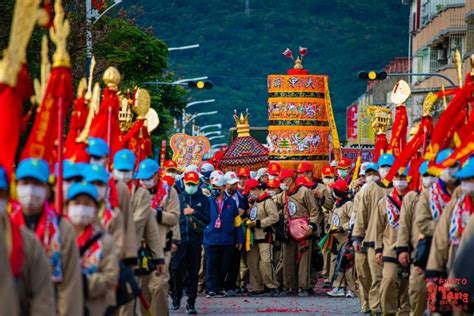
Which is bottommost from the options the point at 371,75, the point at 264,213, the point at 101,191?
the point at 101,191

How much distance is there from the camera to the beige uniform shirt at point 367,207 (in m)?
19.6

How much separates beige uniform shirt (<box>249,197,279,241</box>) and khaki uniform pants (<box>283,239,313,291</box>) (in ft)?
1.96

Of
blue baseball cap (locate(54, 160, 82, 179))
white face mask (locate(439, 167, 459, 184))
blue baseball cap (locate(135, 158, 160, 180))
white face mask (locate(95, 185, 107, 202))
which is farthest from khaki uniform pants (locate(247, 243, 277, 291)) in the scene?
blue baseball cap (locate(54, 160, 82, 179))

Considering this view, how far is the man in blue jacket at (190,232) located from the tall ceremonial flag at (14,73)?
10199 millimetres

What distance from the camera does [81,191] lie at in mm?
11461

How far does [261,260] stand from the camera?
87.1 ft

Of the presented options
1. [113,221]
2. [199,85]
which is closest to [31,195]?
[113,221]

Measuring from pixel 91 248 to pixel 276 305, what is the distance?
1192cm

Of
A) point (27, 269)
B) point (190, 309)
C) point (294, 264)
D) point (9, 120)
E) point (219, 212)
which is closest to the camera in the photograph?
point (27, 269)

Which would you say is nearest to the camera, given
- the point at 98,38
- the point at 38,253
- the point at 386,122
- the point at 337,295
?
the point at 38,253

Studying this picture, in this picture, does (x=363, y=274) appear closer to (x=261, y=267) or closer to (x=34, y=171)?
(x=261, y=267)

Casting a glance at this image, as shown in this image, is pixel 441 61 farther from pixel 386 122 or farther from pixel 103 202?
pixel 103 202

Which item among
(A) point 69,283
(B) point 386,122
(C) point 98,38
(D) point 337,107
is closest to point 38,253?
(A) point 69,283

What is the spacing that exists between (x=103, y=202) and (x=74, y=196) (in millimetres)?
1801
